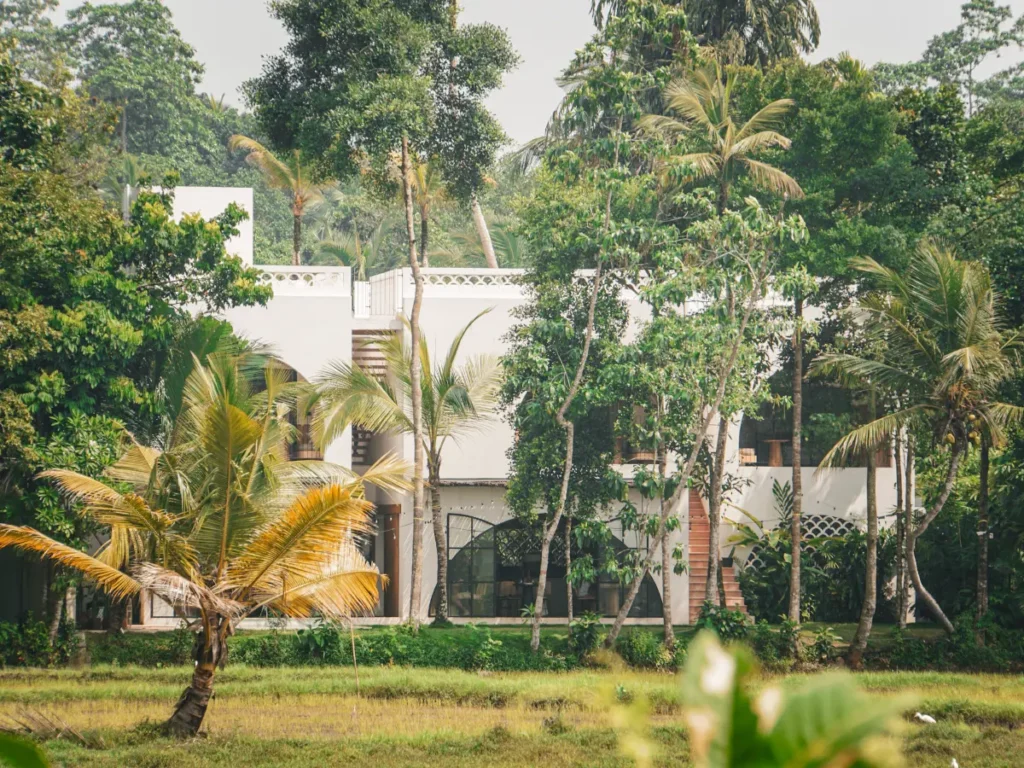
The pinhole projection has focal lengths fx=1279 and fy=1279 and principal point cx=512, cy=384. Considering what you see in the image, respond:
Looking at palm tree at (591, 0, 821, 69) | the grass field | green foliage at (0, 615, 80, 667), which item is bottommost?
the grass field

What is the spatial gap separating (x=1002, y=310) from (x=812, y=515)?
5033mm

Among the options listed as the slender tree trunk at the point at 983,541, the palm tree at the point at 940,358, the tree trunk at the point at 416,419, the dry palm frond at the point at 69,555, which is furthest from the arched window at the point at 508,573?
the dry palm frond at the point at 69,555

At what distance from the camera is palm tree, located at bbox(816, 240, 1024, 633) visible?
50.7 feet

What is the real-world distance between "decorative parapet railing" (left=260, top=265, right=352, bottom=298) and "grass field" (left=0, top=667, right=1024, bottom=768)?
5921 mm

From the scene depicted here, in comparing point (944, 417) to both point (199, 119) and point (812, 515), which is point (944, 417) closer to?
point (812, 515)

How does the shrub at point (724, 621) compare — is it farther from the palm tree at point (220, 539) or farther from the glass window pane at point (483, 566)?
the palm tree at point (220, 539)

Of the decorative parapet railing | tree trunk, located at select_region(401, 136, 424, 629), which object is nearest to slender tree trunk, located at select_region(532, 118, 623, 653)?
tree trunk, located at select_region(401, 136, 424, 629)

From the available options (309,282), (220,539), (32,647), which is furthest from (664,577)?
(32,647)

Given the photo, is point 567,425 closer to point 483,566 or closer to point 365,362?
point 483,566

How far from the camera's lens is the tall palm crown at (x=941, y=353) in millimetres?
15438

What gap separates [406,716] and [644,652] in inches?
174

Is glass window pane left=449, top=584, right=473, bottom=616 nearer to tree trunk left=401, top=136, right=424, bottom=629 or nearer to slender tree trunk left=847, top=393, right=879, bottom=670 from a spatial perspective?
tree trunk left=401, top=136, right=424, bottom=629

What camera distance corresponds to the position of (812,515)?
789 inches

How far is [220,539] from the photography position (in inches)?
448
